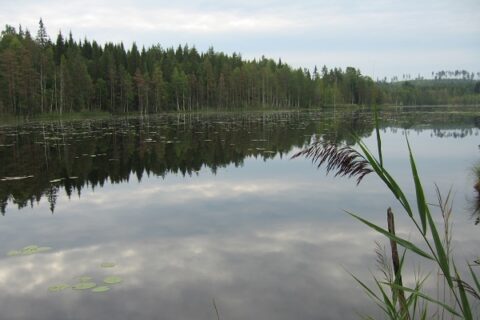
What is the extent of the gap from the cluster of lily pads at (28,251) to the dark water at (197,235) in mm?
214

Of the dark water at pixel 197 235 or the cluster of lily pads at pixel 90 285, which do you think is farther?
the cluster of lily pads at pixel 90 285

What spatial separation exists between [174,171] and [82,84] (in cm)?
6910

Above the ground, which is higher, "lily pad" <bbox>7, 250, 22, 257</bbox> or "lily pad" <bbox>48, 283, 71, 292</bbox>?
"lily pad" <bbox>7, 250, 22, 257</bbox>

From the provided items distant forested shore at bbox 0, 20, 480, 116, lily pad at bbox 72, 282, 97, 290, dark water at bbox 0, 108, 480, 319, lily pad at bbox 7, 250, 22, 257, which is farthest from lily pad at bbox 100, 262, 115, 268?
distant forested shore at bbox 0, 20, 480, 116

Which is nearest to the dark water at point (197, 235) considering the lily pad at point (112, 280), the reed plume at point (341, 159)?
the lily pad at point (112, 280)

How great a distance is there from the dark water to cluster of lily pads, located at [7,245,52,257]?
0.70 feet

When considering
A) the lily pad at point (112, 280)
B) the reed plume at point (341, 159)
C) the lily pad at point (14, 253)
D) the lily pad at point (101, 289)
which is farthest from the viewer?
the lily pad at point (14, 253)

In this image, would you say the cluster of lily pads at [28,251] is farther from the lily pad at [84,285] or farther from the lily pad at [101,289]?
the lily pad at [101,289]

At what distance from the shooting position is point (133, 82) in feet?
341

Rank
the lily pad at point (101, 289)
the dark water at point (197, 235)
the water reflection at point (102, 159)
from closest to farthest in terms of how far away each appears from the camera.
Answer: the dark water at point (197, 235), the lily pad at point (101, 289), the water reflection at point (102, 159)

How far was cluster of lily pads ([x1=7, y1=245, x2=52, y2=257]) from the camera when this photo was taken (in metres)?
10.5

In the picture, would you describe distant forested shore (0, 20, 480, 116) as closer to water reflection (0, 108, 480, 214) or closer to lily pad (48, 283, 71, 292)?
water reflection (0, 108, 480, 214)

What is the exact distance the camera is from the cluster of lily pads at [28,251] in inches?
415

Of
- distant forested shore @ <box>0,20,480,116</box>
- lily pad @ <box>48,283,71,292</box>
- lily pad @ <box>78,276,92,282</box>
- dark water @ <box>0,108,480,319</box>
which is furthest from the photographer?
distant forested shore @ <box>0,20,480,116</box>
